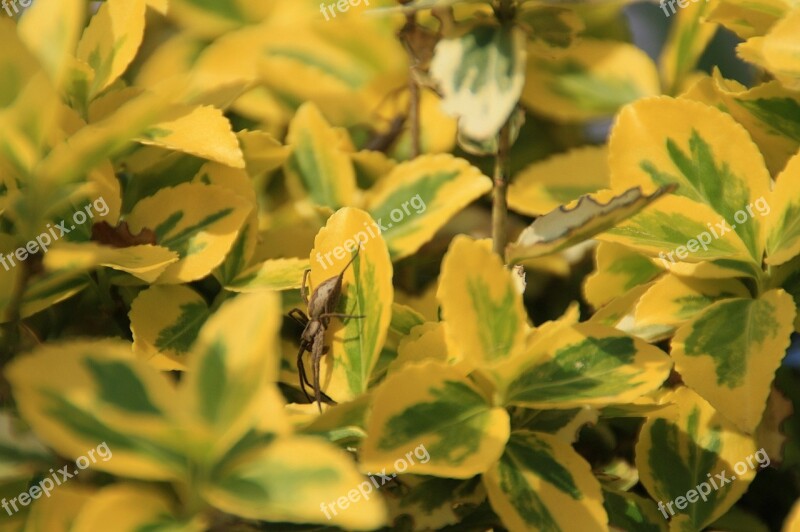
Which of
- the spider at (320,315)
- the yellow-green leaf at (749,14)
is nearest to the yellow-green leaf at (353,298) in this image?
the spider at (320,315)

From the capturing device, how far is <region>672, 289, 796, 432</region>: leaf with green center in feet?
1.53

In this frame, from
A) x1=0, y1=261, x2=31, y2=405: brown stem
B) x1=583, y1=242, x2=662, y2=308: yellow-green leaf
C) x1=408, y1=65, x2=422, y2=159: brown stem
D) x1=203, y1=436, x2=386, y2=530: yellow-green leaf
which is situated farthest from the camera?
x1=408, y1=65, x2=422, y2=159: brown stem

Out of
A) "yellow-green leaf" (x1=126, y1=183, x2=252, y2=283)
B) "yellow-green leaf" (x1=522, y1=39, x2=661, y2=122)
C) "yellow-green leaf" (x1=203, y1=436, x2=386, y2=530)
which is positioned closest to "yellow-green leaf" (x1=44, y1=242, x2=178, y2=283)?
"yellow-green leaf" (x1=126, y1=183, x2=252, y2=283)

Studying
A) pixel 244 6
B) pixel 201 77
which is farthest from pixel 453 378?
pixel 244 6

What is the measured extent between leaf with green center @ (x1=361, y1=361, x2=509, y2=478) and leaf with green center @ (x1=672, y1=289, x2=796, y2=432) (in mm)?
105

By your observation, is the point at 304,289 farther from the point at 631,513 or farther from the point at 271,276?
the point at 631,513

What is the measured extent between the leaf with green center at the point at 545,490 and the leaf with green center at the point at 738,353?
0.07 metres

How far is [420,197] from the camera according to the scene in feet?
1.91

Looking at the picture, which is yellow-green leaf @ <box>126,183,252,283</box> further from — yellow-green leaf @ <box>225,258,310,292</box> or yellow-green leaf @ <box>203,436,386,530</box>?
yellow-green leaf @ <box>203,436,386,530</box>

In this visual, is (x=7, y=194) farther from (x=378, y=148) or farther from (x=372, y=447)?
(x=378, y=148)

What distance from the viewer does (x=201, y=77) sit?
2.06 feet

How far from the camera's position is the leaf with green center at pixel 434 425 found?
1.34 ft

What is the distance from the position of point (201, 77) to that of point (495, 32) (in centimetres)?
20

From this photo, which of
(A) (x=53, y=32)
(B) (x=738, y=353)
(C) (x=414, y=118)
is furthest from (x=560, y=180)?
(A) (x=53, y=32)
